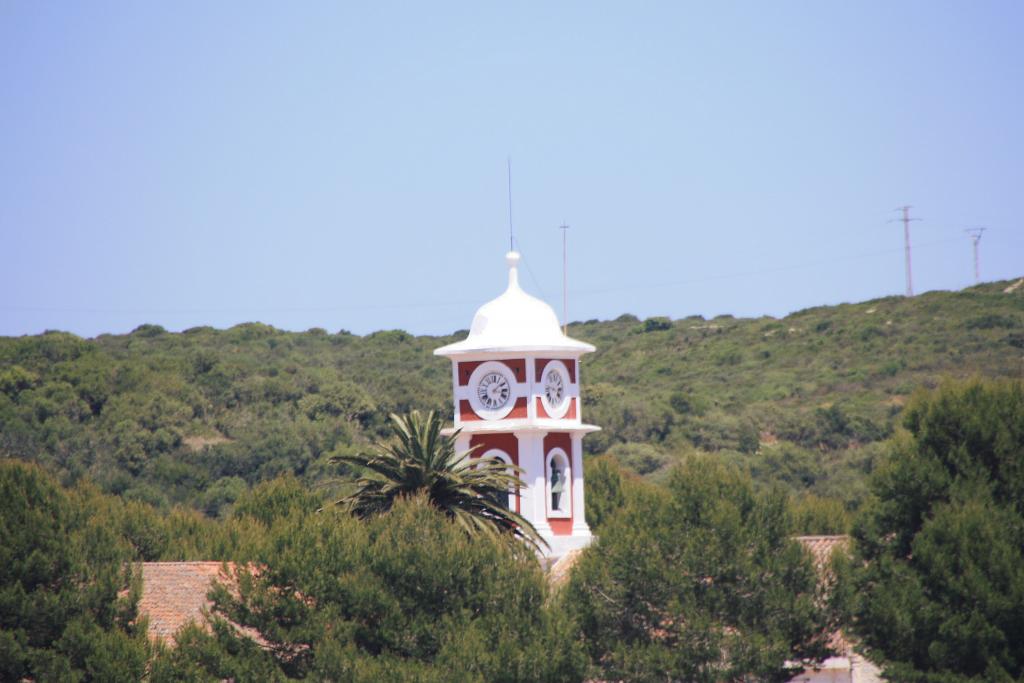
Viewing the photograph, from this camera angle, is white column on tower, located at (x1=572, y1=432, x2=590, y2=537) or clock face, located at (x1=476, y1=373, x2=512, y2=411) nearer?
clock face, located at (x1=476, y1=373, x2=512, y2=411)

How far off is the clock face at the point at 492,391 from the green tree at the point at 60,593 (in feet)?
29.2

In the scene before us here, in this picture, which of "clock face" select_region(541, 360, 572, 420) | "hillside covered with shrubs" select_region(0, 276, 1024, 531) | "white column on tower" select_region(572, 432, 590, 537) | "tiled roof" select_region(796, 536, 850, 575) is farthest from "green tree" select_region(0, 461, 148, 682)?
"hillside covered with shrubs" select_region(0, 276, 1024, 531)

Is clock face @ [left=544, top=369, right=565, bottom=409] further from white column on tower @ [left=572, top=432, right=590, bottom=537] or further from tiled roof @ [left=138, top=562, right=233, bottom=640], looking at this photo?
tiled roof @ [left=138, top=562, right=233, bottom=640]

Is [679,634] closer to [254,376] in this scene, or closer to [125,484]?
[125,484]

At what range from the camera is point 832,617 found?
1222 inches

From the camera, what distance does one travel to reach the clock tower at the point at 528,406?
37812mm

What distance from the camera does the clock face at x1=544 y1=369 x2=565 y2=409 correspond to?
38.2 metres

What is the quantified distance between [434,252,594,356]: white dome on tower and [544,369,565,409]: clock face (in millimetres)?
664

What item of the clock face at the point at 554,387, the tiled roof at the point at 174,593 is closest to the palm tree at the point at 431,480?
the clock face at the point at 554,387

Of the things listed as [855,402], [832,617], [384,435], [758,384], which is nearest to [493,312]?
[832,617]

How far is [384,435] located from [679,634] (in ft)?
185

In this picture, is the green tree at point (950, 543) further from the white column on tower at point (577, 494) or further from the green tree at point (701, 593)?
the white column on tower at point (577, 494)

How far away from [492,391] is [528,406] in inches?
37.1

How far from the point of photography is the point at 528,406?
37812 mm
